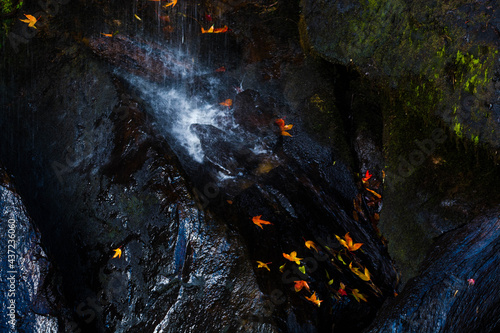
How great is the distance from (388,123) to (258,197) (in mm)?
1584

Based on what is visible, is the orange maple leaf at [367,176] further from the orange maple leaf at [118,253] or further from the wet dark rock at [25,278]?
the wet dark rock at [25,278]

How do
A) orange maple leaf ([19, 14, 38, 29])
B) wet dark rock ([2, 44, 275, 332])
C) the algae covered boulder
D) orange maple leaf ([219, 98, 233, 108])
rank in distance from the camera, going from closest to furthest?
1. wet dark rock ([2, 44, 275, 332])
2. the algae covered boulder
3. orange maple leaf ([19, 14, 38, 29])
4. orange maple leaf ([219, 98, 233, 108])

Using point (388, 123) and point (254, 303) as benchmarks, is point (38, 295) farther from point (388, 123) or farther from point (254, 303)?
point (388, 123)

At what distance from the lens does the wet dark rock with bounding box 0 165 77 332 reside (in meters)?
2.81

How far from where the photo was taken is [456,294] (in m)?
2.41

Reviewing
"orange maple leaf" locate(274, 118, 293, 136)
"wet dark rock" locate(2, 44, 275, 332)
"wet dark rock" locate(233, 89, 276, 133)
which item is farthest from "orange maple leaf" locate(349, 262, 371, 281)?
"wet dark rock" locate(233, 89, 276, 133)

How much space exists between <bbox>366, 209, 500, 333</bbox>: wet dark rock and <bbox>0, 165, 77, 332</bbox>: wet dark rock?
7.53 feet

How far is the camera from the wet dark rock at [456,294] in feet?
7.37

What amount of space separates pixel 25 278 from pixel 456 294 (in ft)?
9.76

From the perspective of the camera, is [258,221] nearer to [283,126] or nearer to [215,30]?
[283,126]

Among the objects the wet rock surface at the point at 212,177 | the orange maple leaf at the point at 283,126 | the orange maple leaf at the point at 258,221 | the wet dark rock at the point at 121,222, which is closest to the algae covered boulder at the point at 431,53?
the wet rock surface at the point at 212,177

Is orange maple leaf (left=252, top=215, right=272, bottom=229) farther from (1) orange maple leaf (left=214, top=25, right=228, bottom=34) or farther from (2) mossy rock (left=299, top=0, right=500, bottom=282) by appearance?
(1) orange maple leaf (left=214, top=25, right=228, bottom=34)

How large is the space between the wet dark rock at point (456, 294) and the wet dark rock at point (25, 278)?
7.53 feet

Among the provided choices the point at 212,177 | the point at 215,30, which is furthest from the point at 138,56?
the point at 212,177
